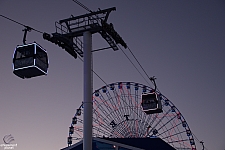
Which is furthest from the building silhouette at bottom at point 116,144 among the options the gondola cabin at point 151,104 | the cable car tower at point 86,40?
the cable car tower at point 86,40

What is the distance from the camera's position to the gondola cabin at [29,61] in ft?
31.4

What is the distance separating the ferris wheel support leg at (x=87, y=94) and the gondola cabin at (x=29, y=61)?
1607mm

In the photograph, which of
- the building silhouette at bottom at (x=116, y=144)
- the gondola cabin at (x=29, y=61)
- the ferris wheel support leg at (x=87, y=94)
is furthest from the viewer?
the building silhouette at bottom at (x=116, y=144)

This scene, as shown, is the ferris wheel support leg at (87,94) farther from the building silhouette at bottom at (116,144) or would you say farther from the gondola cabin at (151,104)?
the gondola cabin at (151,104)

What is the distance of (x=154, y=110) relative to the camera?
22.7m

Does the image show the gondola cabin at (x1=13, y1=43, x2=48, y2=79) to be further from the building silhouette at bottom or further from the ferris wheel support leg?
the building silhouette at bottom

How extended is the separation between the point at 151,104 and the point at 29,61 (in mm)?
14624

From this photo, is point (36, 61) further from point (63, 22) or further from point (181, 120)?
point (181, 120)

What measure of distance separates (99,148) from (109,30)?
11568mm

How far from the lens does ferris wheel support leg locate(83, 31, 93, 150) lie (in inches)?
415

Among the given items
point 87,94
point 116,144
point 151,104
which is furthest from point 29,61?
point 151,104

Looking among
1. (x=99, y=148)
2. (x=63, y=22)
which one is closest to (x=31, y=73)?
(x=63, y=22)

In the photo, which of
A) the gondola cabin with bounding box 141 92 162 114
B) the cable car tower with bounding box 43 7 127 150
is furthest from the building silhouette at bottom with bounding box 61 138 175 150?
the cable car tower with bounding box 43 7 127 150

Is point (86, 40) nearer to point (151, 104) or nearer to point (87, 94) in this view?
point (87, 94)
